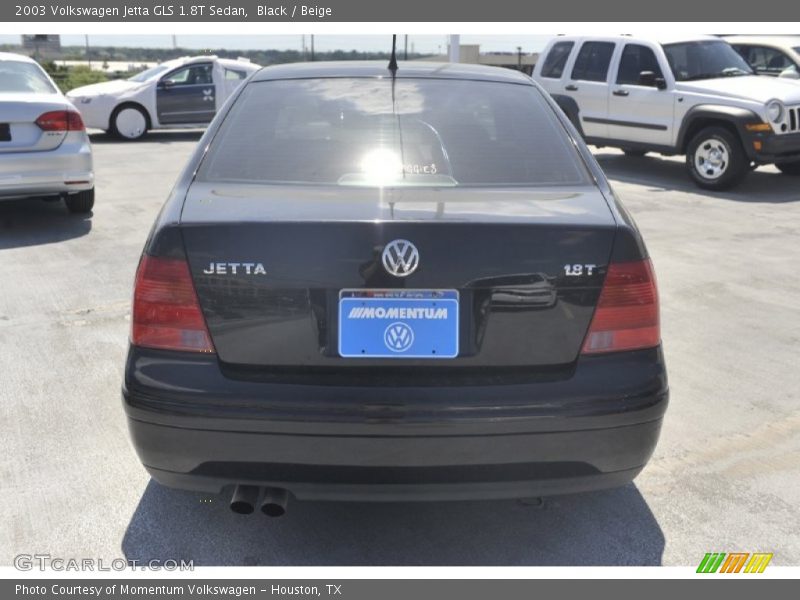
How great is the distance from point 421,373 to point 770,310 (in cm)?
387

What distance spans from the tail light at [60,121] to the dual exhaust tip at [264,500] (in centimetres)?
572

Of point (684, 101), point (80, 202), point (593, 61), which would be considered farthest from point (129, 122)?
point (684, 101)

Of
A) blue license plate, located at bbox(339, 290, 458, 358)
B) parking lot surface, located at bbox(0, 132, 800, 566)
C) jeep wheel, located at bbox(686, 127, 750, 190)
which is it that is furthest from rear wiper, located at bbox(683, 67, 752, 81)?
blue license plate, located at bbox(339, 290, 458, 358)

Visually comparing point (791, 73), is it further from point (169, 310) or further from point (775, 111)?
point (169, 310)

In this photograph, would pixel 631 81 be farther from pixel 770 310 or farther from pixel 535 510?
pixel 535 510

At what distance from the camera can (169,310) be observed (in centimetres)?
254

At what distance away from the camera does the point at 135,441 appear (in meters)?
2.60

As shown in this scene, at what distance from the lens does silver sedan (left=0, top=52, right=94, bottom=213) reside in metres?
7.17

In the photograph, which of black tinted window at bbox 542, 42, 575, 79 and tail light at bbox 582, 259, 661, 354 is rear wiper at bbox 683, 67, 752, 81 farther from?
tail light at bbox 582, 259, 661, 354

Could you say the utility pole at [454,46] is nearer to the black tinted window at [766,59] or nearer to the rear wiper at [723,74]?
the black tinted window at [766,59]

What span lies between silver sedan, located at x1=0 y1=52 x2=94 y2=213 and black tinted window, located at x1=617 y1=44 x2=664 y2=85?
710 cm

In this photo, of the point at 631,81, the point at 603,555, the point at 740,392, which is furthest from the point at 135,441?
the point at 631,81

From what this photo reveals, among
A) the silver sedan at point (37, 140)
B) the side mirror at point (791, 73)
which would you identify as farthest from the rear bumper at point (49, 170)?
the side mirror at point (791, 73)

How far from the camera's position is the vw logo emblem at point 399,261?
7.95ft
